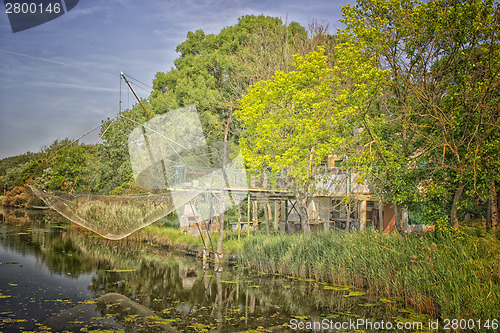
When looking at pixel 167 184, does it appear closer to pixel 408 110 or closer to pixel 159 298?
pixel 159 298

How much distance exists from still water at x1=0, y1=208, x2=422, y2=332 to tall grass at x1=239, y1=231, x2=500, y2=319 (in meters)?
0.44

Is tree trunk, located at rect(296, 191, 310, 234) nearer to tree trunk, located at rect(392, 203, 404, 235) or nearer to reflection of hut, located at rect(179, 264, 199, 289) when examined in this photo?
tree trunk, located at rect(392, 203, 404, 235)

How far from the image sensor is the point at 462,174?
9.49m

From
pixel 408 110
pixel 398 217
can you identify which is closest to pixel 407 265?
pixel 398 217

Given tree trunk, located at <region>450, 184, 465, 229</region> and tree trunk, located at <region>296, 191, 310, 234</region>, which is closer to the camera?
tree trunk, located at <region>450, 184, 465, 229</region>

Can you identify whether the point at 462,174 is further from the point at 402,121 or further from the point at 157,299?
the point at 157,299

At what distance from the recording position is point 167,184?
24.9m

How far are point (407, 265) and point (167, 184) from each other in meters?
17.9

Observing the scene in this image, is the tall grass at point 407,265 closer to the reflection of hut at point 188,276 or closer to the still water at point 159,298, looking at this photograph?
the still water at point 159,298

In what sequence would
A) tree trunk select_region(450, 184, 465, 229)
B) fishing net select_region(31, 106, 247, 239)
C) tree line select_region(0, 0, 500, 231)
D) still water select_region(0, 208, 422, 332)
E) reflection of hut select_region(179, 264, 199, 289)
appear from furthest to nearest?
fishing net select_region(31, 106, 247, 239)
reflection of hut select_region(179, 264, 199, 289)
tree trunk select_region(450, 184, 465, 229)
tree line select_region(0, 0, 500, 231)
still water select_region(0, 208, 422, 332)

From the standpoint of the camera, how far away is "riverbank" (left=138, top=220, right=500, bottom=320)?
7.53m

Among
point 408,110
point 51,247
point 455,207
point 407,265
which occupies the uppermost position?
point 408,110

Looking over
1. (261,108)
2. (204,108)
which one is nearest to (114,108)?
(204,108)

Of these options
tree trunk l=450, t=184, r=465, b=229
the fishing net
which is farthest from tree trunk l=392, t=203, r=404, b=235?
the fishing net
